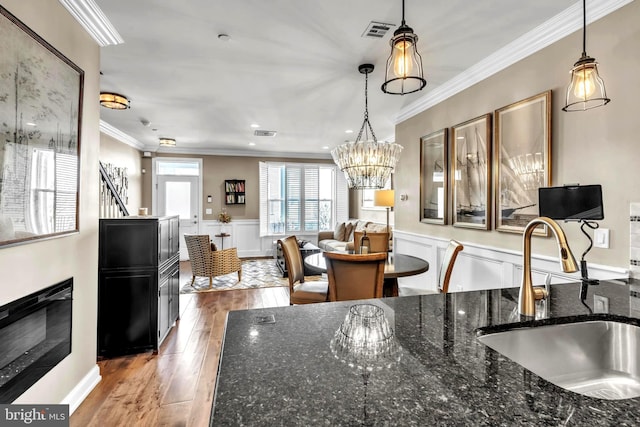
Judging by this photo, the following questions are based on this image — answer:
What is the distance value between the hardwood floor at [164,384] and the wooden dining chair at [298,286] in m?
0.88

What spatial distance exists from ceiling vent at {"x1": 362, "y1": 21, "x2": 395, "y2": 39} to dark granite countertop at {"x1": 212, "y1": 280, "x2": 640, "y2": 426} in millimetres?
2205

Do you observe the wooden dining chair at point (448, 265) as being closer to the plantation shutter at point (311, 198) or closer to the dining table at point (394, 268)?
the dining table at point (394, 268)

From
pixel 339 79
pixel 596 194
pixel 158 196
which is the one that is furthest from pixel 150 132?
pixel 596 194

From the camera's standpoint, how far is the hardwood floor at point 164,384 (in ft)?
6.82

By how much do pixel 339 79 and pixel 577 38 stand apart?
79.7 inches

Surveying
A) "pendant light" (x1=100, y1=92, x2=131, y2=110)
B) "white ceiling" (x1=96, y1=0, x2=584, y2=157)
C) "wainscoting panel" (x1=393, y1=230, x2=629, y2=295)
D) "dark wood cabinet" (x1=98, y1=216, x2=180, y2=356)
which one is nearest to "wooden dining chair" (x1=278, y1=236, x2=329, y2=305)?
"wainscoting panel" (x1=393, y1=230, x2=629, y2=295)

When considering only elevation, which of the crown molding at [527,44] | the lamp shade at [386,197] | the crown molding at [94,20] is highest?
the crown molding at [527,44]

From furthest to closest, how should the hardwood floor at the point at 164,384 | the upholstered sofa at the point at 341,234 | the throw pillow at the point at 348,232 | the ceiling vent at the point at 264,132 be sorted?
the throw pillow at the point at 348,232, the upholstered sofa at the point at 341,234, the ceiling vent at the point at 264,132, the hardwood floor at the point at 164,384

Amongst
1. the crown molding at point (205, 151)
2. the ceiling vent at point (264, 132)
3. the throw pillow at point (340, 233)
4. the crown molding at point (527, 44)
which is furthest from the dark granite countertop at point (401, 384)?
A: the throw pillow at point (340, 233)

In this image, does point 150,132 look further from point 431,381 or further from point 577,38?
point 431,381

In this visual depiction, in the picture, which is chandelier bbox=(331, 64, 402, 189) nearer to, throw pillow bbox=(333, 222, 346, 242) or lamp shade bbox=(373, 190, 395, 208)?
lamp shade bbox=(373, 190, 395, 208)

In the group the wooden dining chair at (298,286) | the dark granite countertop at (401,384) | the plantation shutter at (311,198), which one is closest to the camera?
the dark granite countertop at (401,384)

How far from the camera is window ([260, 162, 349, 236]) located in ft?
26.9

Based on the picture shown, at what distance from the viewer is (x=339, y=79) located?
11.6 feet
